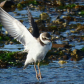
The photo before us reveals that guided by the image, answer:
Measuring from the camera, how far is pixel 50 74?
31.0ft

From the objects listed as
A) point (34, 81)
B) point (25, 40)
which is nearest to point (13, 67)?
point (34, 81)

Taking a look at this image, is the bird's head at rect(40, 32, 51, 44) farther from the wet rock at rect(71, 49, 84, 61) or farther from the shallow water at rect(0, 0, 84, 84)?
the wet rock at rect(71, 49, 84, 61)

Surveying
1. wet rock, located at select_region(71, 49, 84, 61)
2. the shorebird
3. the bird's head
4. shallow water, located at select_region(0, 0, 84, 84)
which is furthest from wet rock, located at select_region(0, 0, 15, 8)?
the bird's head

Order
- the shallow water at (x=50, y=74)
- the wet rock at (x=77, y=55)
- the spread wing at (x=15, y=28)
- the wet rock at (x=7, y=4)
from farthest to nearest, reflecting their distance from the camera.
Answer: the wet rock at (x=7, y=4), the wet rock at (x=77, y=55), the shallow water at (x=50, y=74), the spread wing at (x=15, y=28)

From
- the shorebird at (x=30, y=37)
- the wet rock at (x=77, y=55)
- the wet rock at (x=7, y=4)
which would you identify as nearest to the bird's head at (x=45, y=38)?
the shorebird at (x=30, y=37)

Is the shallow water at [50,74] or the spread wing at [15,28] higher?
the spread wing at [15,28]

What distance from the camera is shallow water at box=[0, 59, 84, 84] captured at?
8922 mm

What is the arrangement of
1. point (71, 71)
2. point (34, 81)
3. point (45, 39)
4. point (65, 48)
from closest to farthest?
1. point (45, 39)
2. point (34, 81)
3. point (71, 71)
4. point (65, 48)

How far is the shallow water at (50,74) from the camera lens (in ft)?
29.3

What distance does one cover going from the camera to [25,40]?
8406 mm

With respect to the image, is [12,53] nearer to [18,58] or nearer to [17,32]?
[18,58]

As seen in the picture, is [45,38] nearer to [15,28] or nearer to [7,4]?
[15,28]

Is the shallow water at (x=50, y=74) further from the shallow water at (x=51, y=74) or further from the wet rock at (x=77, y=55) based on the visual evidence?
the wet rock at (x=77, y=55)

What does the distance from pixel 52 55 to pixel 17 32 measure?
10.6ft
